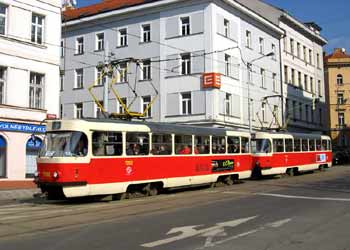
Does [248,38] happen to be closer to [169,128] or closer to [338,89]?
[169,128]

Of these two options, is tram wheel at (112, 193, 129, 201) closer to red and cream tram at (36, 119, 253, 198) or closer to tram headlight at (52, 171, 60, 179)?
red and cream tram at (36, 119, 253, 198)

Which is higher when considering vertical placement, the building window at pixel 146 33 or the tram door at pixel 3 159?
the building window at pixel 146 33

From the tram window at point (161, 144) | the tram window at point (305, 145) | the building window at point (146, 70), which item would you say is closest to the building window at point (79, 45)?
the building window at point (146, 70)

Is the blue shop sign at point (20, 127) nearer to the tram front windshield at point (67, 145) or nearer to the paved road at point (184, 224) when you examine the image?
the tram front windshield at point (67, 145)

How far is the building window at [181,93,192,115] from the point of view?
3600cm

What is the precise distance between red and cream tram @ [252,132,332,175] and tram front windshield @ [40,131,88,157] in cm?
Answer: 1344

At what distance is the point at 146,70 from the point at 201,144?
19227 mm

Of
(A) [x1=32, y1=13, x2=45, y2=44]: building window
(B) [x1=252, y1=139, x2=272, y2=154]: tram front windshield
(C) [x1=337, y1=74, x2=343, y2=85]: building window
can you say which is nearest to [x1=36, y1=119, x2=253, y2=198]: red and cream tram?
(B) [x1=252, y1=139, x2=272, y2=154]: tram front windshield

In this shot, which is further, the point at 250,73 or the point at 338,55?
the point at 338,55

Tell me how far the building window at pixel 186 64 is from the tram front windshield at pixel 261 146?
1101cm

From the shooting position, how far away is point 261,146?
27172 mm

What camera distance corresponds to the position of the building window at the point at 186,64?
1439 inches

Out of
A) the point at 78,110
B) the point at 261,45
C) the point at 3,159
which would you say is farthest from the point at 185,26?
the point at 3,159

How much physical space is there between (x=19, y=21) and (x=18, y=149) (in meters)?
6.20
